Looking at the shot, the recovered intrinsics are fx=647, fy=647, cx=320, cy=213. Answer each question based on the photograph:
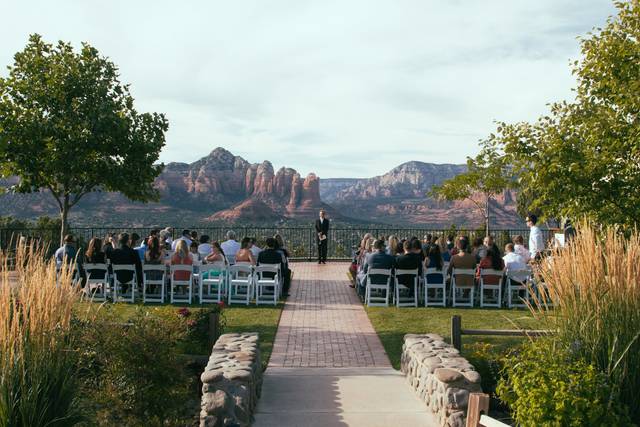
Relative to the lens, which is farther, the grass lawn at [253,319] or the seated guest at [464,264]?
the seated guest at [464,264]

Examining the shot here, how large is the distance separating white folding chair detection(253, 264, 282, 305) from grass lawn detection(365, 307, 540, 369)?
184 cm

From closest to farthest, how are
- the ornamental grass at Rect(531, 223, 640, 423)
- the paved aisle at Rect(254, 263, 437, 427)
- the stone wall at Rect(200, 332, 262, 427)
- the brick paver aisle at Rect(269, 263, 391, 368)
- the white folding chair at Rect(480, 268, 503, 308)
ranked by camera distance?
1. the ornamental grass at Rect(531, 223, 640, 423)
2. the stone wall at Rect(200, 332, 262, 427)
3. the paved aisle at Rect(254, 263, 437, 427)
4. the brick paver aisle at Rect(269, 263, 391, 368)
5. the white folding chair at Rect(480, 268, 503, 308)

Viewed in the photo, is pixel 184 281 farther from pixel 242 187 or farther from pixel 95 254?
pixel 242 187

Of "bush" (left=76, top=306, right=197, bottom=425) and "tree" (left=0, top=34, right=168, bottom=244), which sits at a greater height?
"tree" (left=0, top=34, right=168, bottom=244)

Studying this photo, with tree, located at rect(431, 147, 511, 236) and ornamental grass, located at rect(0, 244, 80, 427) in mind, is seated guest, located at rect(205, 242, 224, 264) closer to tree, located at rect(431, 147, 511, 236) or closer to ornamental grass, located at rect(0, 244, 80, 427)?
ornamental grass, located at rect(0, 244, 80, 427)

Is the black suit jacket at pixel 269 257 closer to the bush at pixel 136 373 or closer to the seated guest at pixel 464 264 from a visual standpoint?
the seated guest at pixel 464 264

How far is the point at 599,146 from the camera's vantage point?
1012cm

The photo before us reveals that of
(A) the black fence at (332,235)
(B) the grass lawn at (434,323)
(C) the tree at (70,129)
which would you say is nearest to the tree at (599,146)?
(B) the grass lawn at (434,323)

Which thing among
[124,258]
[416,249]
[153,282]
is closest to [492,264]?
[416,249]

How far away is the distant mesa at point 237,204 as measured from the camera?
64562 mm

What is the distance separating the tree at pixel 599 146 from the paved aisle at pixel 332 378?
360 cm

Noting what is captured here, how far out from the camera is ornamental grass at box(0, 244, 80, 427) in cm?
405

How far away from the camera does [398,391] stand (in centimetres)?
673

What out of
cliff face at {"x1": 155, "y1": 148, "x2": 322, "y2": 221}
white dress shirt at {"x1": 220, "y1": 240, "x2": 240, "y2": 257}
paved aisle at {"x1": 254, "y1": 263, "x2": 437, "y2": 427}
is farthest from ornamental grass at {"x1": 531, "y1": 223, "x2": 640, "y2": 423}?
cliff face at {"x1": 155, "y1": 148, "x2": 322, "y2": 221}
